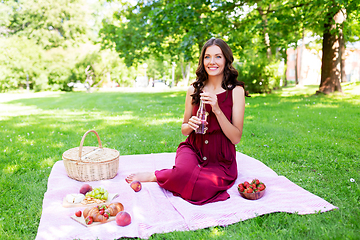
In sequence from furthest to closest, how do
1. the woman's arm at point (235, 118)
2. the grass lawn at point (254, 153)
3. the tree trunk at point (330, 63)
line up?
the tree trunk at point (330, 63), the woman's arm at point (235, 118), the grass lawn at point (254, 153)

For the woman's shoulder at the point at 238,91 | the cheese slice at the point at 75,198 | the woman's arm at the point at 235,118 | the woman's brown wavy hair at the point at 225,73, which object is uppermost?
the woman's brown wavy hair at the point at 225,73

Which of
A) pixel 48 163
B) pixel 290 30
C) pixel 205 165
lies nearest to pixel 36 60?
pixel 290 30

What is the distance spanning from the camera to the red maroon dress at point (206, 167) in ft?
10.9

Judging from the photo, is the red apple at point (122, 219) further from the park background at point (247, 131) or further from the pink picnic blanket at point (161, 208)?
the park background at point (247, 131)

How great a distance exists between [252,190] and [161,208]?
111 centimetres

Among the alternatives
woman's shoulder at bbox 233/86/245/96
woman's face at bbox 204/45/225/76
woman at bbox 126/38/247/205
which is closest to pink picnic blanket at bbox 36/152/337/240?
woman at bbox 126/38/247/205

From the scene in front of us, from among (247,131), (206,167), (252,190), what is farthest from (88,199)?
(247,131)

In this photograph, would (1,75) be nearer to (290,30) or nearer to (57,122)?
(57,122)

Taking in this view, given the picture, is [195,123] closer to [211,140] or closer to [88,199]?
[211,140]

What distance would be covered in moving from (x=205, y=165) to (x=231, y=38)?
9.80 meters

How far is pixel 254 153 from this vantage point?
5.26 m

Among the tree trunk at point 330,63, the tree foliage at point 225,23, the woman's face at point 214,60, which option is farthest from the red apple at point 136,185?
the tree trunk at point 330,63

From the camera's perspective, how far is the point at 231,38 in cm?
1230

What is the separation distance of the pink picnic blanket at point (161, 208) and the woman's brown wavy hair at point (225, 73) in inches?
52.8
